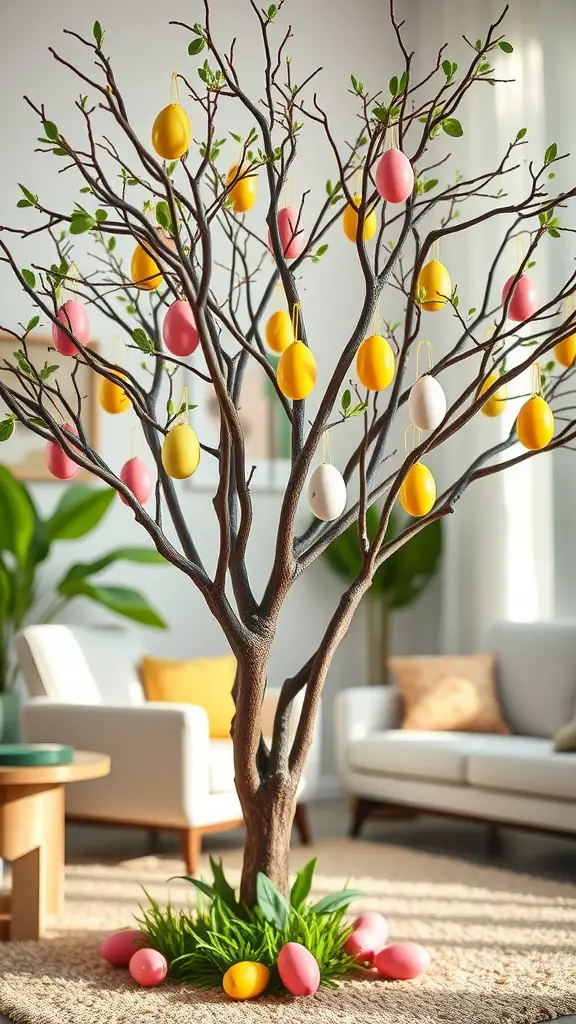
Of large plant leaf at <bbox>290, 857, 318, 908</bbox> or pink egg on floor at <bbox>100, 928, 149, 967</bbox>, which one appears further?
pink egg on floor at <bbox>100, 928, 149, 967</bbox>

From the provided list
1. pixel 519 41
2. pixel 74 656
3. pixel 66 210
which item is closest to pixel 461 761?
pixel 74 656

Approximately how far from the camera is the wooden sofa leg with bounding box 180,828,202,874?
3.84 meters

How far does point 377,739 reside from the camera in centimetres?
449

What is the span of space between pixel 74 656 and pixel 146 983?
1.97 metres

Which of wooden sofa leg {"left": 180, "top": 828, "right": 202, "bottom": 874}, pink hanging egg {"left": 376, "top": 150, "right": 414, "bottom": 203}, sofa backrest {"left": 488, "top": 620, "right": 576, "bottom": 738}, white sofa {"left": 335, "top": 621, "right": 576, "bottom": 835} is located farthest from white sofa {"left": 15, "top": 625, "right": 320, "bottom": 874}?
pink hanging egg {"left": 376, "top": 150, "right": 414, "bottom": 203}

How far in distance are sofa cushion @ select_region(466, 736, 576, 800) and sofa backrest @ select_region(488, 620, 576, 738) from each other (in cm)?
33

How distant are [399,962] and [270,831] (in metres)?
0.43

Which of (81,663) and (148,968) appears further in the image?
(81,663)

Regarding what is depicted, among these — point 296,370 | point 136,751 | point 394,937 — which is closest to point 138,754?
point 136,751

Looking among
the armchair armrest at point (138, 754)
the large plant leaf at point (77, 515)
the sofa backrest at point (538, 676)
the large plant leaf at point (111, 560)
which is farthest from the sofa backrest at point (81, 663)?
the sofa backrest at point (538, 676)

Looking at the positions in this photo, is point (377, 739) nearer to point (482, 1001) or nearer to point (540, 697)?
point (540, 697)

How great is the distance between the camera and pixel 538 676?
15.0ft

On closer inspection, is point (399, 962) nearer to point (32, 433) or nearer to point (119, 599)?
point (119, 599)

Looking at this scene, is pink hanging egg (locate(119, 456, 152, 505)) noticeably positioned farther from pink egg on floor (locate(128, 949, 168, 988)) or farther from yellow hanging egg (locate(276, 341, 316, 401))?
pink egg on floor (locate(128, 949, 168, 988))
